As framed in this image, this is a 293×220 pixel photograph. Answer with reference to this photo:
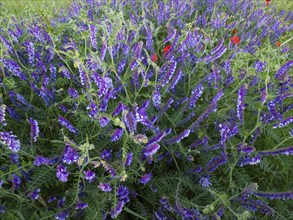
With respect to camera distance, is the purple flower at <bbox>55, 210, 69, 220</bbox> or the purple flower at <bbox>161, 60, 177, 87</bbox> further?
the purple flower at <bbox>161, 60, 177, 87</bbox>

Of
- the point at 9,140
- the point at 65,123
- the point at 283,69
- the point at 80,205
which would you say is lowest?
the point at 80,205

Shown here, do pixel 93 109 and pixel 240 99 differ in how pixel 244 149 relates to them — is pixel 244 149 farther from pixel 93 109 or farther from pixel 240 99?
pixel 93 109

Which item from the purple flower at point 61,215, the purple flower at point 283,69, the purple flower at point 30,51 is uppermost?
the purple flower at point 30,51

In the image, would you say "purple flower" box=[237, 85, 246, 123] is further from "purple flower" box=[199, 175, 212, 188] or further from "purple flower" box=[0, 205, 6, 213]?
"purple flower" box=[0, 205, 6, 213]

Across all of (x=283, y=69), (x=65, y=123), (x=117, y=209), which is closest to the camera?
(x=117, y=209)

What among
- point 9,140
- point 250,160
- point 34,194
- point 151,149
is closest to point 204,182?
point 250,160

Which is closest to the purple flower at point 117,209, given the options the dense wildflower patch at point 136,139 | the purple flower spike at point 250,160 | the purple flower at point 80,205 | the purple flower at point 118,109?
the dense wildflower patch at point 136,139

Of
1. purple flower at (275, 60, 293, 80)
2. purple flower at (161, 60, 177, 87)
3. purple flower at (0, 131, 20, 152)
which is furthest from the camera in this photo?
purple flower at (275, 60, 293, 80)

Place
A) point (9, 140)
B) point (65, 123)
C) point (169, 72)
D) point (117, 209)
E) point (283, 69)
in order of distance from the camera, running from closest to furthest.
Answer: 1. point (9, 140)
2. point (117, 209)
3. point (65, 123)
4. point (169, 72)
5. point (283, 69)

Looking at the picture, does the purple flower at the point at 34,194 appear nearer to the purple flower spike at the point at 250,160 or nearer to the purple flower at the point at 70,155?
the purple flower at the point at 70,155

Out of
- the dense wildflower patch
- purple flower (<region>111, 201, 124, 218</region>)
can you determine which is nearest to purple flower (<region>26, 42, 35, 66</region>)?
the dense wildflower patch

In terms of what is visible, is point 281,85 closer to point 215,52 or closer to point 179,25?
point 215,52

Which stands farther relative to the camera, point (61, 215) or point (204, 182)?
point (204, 182)

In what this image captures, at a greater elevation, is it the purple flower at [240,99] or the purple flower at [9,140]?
the purple flower at [9,140]
